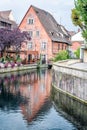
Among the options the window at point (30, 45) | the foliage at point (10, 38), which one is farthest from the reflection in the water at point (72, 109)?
the window at point (30, 45)

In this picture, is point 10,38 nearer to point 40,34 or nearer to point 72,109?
point 40,34

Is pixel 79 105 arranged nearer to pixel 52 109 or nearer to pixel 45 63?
pixel 52 109

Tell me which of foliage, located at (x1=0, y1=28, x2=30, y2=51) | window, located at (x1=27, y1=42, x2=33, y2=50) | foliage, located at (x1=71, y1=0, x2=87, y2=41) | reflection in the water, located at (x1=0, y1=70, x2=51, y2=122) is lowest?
reflection in the water, located at (x1=0, y1=70, x2=51, y2=122)

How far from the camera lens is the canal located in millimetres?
27875

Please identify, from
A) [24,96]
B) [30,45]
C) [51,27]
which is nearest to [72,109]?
[24,96]

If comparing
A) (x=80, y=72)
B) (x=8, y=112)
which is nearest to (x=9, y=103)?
(x=8, y=112)

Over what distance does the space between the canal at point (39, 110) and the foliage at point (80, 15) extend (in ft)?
23.6

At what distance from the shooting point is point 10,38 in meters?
84.6

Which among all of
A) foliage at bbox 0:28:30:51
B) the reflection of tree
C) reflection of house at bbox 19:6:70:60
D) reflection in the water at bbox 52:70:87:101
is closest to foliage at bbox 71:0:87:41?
reflection in the water at bbox 52:70:87:101

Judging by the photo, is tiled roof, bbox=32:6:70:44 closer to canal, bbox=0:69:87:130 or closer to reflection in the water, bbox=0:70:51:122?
reflection in the water, bbox=0:70:51:122

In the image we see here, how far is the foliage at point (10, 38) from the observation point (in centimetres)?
8281

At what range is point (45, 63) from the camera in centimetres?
9662

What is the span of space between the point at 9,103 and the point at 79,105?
6539 mm

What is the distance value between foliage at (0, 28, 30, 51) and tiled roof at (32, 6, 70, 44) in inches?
453
